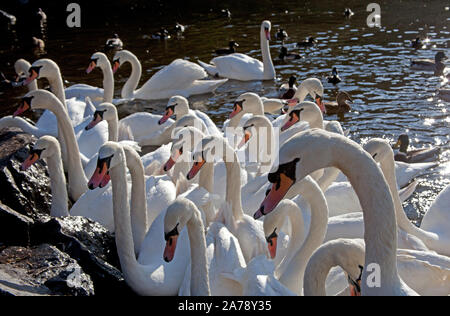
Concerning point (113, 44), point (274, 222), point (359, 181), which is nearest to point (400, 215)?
point (274, 222)

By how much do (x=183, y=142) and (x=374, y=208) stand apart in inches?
162

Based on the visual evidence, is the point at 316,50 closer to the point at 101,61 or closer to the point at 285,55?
the point at 285,55

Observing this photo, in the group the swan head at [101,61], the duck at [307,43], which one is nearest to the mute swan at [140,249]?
the swan head at [101,61]

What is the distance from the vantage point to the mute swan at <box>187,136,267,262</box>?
6258 millimetres

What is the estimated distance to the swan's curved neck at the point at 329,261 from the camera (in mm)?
4672

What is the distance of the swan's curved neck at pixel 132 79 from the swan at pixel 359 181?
1068 cm

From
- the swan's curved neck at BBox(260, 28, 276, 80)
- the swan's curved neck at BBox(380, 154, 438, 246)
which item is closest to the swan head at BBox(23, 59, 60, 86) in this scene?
the swan's curved neck at BBox(260, 28, 276, 80)

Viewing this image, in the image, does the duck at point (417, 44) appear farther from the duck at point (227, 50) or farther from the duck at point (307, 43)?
the duck at point (227, 50)

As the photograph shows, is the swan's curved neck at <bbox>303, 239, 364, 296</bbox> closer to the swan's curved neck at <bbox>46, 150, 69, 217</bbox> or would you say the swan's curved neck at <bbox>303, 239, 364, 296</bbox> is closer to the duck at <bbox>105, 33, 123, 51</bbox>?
the swan's curved neck at <bbox>46, 150, 69, 217</bbox>

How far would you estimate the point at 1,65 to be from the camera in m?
18.6

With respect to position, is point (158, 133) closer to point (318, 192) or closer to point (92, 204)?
point (92, 204)

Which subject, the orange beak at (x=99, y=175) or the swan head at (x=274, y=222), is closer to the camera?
the swan head at (x=274, y=222)

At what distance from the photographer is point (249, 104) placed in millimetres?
10195
